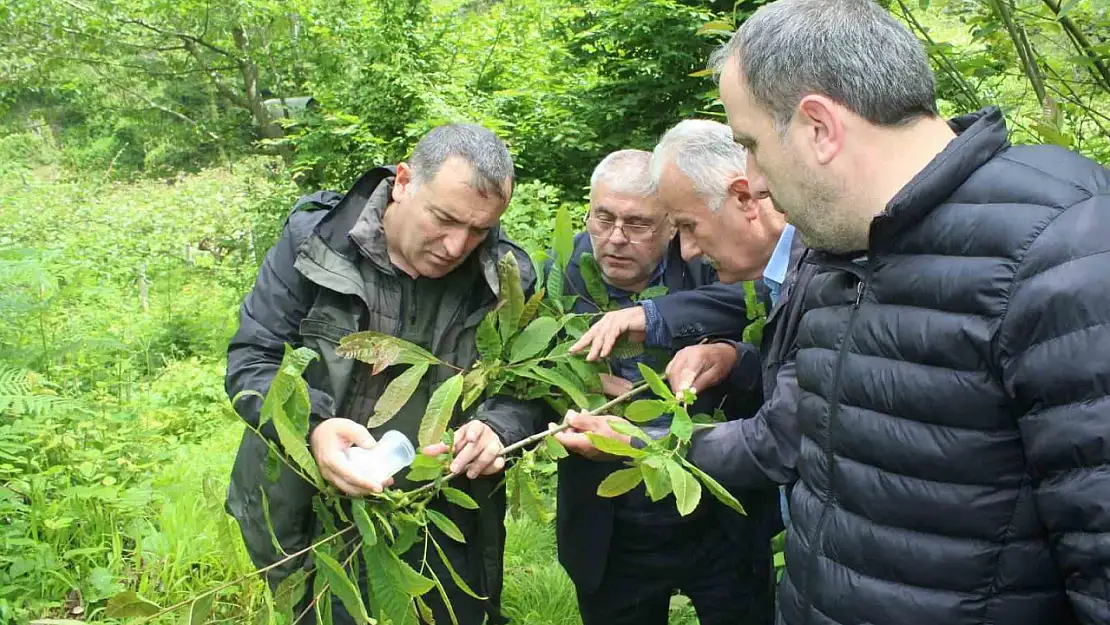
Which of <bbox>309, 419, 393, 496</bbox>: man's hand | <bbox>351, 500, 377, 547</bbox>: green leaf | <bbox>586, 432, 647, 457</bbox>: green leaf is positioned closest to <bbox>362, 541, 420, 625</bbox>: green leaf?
<bbox>351, 500, 377, 547</bbox>: green leaf

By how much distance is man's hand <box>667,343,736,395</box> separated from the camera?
1.91 meters

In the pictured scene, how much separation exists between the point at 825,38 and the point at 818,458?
2.04ft

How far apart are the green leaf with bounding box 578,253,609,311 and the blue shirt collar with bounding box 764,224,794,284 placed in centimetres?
55

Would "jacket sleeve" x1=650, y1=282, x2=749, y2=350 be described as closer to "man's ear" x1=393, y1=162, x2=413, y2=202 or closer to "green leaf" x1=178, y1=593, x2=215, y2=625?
"man's ear" x1=393, y1=162, x2=413, y2=202

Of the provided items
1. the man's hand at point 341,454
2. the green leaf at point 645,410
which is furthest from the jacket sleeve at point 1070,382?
the man's hand at point 341,454

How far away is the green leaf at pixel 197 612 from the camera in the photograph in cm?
161

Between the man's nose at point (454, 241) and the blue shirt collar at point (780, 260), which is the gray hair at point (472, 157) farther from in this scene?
the blue shirt collar at point (780, 260)

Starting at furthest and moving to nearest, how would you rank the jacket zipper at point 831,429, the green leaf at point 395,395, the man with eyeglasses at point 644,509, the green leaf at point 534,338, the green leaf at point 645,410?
the man with eyeglasses at point 644,509, the green leaf at point 534,338, the green leaf at point 395,395, the green leaf at point 645,410, the jacket zipper at point 831,429

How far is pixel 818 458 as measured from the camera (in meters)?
1.27

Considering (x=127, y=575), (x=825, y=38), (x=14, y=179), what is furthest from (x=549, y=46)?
(x=14, y=179)

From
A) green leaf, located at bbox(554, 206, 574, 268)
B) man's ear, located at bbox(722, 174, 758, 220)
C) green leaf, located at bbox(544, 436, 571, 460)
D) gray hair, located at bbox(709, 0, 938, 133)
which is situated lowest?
green leaf, located at bbox(544, 436, 571, 460)

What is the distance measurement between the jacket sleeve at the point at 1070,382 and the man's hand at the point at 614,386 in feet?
3.77

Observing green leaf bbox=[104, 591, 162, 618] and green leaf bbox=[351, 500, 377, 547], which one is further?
green leaf bbox=[351, 500, 377, 547]

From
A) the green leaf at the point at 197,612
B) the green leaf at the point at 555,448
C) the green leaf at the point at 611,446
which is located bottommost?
the green leaf at the point at 197,612
